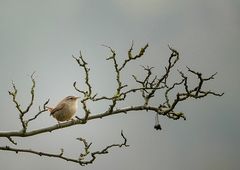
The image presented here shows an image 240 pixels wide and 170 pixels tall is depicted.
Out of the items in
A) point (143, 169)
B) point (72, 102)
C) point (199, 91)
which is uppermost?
point (143, 169)

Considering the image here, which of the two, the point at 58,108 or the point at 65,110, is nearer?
the point at 65,110

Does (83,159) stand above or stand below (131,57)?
below

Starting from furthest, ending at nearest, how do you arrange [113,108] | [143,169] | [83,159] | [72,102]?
[143,169] < [72,102] < [83,159] < [113,108]

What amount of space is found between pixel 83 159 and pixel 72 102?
2.92 meters

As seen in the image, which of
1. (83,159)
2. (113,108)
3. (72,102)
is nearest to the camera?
(113,108)

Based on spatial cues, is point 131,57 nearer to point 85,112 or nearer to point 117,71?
point 117,71

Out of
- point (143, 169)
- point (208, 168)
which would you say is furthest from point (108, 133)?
point (208, 168)

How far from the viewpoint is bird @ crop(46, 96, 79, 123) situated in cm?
1593

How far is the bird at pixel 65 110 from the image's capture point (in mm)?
15930

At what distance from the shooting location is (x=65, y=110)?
15961mm

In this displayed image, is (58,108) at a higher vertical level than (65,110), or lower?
higher

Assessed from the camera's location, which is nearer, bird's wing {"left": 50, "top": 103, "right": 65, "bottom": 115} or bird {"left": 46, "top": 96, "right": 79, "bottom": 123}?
bird {"left": 46, "top": 96, "right": 79, "bottom": 123}

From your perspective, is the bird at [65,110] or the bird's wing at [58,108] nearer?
the bird at [65,110]

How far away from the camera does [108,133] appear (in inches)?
7392
